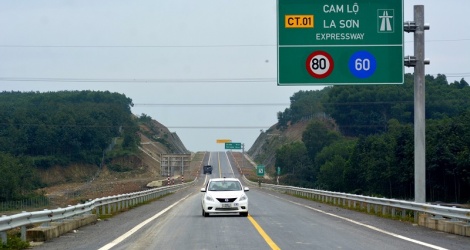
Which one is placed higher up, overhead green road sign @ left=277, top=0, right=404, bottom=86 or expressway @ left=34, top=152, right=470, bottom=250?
overhead green road sign @ left=277, top=0, right=404, bottom=86

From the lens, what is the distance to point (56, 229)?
21.4 m

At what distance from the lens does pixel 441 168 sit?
296ft

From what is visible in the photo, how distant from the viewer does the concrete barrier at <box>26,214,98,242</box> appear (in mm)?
19764

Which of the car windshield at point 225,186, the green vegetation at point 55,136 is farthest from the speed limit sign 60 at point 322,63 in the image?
the green vegetation at point 55,136

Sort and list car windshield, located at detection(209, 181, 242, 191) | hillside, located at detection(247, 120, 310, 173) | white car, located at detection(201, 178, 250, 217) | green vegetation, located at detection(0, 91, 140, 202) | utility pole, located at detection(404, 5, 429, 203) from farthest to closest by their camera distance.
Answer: hillside, located at detection(247, 120, 310, 173) < green vegetation, located at detection(0, 91, 140, 202) < car windshield, located at detection(209, 181, 242, 191) < white car, located at detection(201, 178, 250, 217) < utility pole, located at detection(404, 5, 429, 203)

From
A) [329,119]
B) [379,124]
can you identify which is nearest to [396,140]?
[379,124]

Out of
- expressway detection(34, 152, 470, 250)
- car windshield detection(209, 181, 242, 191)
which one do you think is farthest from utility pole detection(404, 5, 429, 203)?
car windshield detection(209, 181, 242, 191)

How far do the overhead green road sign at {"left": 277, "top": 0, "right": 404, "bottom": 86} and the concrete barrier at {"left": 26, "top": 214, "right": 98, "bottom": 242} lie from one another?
27.9 feet

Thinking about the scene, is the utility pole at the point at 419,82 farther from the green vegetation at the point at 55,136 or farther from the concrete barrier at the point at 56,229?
the green vegetation at the point at 55,136

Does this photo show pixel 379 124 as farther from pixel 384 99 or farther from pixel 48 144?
pixel 48 144

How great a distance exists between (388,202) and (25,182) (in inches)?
2638

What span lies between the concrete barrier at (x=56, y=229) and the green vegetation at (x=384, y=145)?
201 ft

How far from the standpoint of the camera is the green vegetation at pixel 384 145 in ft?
296

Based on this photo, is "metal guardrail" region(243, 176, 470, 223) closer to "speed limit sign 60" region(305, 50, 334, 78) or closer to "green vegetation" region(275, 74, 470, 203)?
"speed limit sign 60" region(305, 50, 334, 78)
